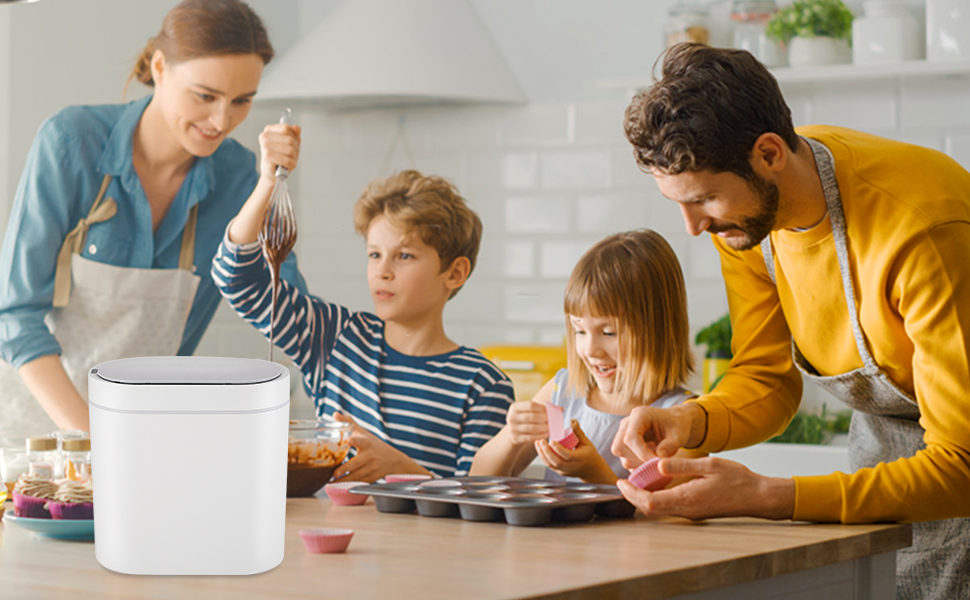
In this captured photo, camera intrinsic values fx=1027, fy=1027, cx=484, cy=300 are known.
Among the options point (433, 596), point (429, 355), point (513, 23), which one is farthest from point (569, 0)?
point (433, 596)

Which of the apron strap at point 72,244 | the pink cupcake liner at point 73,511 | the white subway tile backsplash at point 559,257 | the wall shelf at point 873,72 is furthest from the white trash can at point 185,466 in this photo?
the white subway tile backsplash at point 559,257

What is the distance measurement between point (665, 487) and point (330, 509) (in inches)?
16.6

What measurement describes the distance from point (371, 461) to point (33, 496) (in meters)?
0.71

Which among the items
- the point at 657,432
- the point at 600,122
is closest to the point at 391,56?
the point at 600,122

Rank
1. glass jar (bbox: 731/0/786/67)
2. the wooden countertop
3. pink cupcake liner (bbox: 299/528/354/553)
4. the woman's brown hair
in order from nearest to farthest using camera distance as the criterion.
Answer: the wooden countertop < pink cupcake liner (bbox: 299/528/354/553) < the woman's brown hair < glass jar (bbox: 731/0/786/67)

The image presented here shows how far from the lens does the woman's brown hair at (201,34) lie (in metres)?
2.34

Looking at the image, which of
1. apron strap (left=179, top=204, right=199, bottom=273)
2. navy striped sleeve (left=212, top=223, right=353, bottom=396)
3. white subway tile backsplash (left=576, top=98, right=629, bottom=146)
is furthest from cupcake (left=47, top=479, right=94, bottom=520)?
white subway tile backsplash (left=576, top=98, right=629, bottom=146)

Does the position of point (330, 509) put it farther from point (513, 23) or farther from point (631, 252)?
point (513, 23)

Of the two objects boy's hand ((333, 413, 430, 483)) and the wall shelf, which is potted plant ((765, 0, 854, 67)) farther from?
boy's hand ((333, 413, 430, 483))

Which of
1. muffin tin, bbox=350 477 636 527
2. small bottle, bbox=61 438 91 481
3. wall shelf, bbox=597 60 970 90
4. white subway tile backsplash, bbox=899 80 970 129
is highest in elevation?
wall shelf, bbox=597 60 970 90

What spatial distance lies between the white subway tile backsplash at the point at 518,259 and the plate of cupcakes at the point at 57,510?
2.16m

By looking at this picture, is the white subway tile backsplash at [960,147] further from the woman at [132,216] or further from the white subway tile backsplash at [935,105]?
the woman at [132,216]

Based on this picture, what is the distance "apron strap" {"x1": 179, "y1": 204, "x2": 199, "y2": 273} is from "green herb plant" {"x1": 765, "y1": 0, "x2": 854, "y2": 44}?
160 cm

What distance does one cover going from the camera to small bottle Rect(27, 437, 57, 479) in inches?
45.8
